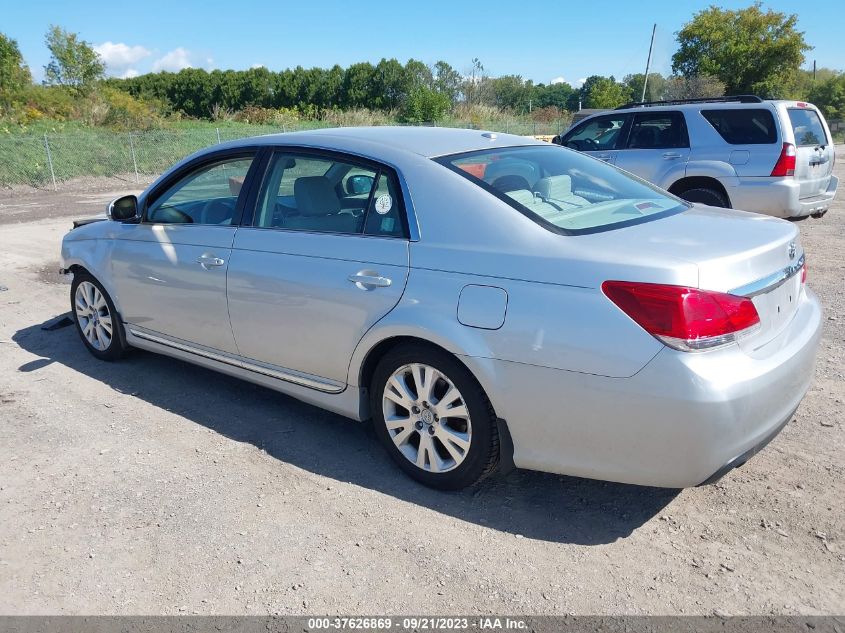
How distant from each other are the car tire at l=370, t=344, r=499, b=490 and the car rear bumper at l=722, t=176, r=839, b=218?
6.89 m

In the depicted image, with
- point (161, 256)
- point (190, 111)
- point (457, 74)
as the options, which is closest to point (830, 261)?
point (161, 256)

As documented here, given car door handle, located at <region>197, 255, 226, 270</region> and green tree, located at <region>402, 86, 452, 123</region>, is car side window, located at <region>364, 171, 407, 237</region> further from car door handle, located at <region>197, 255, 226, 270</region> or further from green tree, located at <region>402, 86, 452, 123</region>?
green tree, located at <region>402, 86, 452, 123</region>

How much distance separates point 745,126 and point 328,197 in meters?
7.00

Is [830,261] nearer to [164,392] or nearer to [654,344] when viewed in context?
[654,344]

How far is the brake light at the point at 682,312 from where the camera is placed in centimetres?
270

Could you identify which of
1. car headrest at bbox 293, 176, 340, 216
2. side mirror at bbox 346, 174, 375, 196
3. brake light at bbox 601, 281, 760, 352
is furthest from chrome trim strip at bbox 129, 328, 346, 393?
brake light at bbox 601, 281, 760, 352

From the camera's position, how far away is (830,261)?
322 inches

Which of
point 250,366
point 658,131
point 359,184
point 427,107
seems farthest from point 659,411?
point 427,107

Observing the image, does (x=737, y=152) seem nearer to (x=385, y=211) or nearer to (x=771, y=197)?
(x=771, y=197)

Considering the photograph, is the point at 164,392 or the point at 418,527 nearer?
the point at 418,527

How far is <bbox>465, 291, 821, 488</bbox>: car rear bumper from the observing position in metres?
2.70

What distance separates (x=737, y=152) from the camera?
9.02 m

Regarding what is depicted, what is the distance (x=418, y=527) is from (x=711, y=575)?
3.98 ft

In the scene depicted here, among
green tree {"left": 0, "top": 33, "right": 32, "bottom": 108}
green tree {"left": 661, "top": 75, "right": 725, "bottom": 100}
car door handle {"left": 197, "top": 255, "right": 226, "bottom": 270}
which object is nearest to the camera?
car door handle {"left": 197, "top": 255, "right": 226, "bottom": 270}
